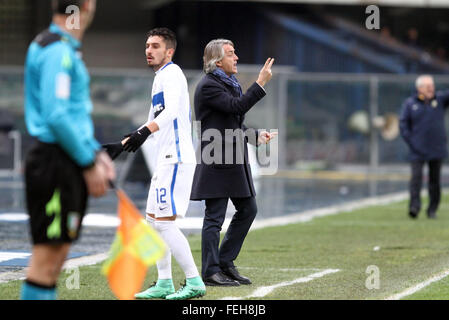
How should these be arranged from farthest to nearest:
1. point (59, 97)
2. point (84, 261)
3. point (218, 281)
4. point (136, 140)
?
point (84, 261), point (218, 281), point (136, 140), point (59, 97)

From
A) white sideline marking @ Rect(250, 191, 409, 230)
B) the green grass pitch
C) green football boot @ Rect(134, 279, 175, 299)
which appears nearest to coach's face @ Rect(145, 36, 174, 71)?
green football boot @ Rect(134, 279, 175, 299)

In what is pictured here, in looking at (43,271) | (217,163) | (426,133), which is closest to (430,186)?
(426,133)

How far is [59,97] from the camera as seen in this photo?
17.2 feet

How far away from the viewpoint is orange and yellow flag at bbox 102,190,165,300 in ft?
18.1

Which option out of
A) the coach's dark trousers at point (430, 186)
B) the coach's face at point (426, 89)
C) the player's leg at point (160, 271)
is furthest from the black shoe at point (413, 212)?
the player's leg at point (160, 271)

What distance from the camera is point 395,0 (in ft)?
106

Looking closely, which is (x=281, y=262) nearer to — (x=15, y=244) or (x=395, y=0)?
(x=15, y=244)

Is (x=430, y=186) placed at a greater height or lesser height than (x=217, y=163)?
lesser

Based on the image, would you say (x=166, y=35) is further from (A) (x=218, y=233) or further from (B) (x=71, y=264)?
(B) (x=71, y=264)

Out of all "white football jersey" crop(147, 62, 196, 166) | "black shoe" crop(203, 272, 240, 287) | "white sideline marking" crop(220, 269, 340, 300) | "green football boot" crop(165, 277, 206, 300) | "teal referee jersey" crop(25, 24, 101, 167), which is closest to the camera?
"teal referee jersey" crop(25, 24, 101, 167)

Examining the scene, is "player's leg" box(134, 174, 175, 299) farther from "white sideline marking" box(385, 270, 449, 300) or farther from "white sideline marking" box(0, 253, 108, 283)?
"white sideline marking" box(385, 270, 449, 300)

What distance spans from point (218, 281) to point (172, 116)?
5.14 ft

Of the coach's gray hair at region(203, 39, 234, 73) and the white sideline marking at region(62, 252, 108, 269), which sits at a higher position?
the coach's gray hair at region(203, 39, 234, 73)
